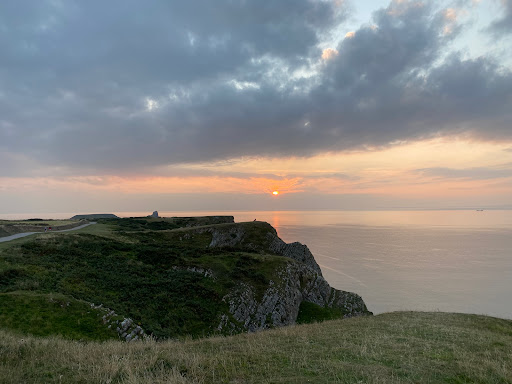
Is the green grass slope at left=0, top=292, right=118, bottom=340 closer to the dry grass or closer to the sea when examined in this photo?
the dry grass

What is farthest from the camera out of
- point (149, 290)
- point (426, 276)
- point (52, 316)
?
point (426, 276)

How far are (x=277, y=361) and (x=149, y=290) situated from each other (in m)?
23.9

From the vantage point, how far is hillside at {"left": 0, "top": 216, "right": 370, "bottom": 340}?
2055 centimetres

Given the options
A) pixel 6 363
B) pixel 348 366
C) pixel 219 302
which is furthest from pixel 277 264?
pixel 6 363

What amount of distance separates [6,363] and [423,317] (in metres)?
25.3

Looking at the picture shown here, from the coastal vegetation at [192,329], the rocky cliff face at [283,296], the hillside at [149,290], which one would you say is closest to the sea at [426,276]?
the rocky cliff face at [283,296]

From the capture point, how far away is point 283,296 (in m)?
37.4

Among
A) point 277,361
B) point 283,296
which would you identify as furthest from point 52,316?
point 283,296

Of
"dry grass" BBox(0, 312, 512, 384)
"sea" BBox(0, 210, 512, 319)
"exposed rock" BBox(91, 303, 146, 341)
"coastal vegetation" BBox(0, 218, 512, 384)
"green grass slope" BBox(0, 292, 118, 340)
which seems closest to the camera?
"dry grass" BBox(0, 312, 512, 384)

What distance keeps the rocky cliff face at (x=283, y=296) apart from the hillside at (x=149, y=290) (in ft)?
0.42

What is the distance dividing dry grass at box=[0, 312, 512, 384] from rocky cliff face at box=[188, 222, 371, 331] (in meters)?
19.7

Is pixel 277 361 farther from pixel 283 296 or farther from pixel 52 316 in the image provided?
pixel 283 296

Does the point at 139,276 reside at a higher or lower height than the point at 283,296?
higher

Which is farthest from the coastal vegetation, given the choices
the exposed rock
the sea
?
the sea
